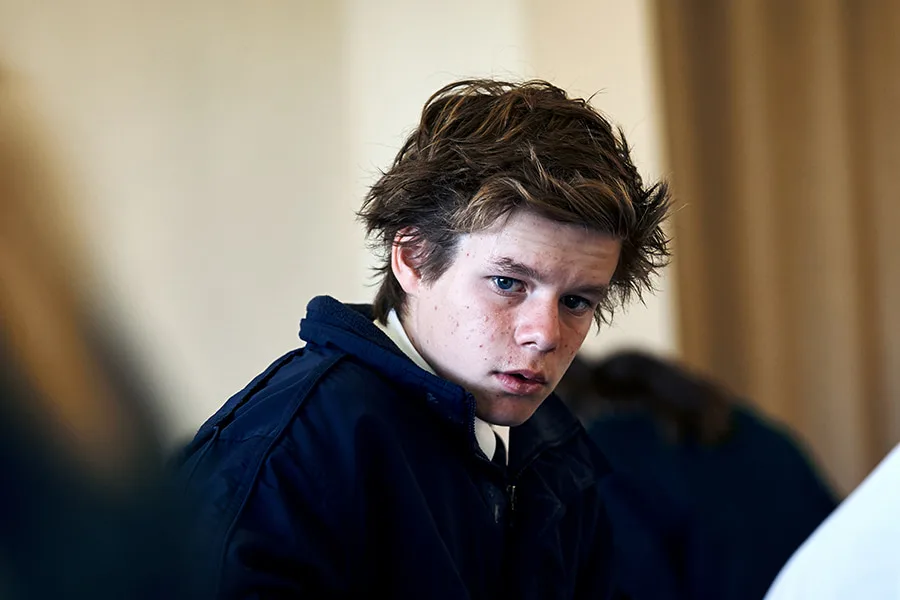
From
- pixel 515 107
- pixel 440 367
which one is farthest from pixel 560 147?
pixel 440 367

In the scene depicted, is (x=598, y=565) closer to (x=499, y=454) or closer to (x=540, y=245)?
(x=499, y=454)

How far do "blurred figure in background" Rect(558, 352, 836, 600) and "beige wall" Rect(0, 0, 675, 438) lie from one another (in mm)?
388

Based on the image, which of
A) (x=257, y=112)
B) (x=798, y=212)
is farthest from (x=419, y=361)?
(x=798, y=212)

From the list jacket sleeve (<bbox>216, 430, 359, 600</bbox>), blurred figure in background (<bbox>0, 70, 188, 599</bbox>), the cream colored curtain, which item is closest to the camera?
blurred figure in background (<bbox>0, 70, 188, 599</bbox>)

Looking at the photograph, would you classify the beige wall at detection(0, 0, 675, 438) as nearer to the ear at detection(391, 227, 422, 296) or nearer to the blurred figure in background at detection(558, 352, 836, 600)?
the blurred figure in background at detection(558, 352, 836, 600)

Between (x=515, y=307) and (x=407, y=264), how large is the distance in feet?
0.44

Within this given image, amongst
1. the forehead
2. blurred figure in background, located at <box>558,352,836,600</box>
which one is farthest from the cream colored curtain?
the forehead

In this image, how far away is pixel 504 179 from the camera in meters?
0.90

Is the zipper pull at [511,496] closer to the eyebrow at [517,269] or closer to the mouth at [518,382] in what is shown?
the mouth at [518,382]

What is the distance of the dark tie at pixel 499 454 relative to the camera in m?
1.02

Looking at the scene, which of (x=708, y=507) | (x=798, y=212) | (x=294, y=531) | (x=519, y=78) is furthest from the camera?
(x=798, y=212)

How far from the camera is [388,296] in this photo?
1.05 m

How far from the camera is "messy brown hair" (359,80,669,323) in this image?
2.94ft

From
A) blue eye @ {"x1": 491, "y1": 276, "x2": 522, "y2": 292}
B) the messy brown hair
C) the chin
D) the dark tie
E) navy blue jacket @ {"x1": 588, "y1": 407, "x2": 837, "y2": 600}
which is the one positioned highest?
the messy brown hair
